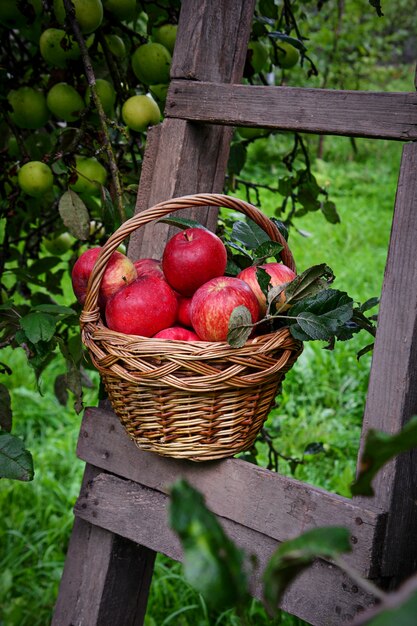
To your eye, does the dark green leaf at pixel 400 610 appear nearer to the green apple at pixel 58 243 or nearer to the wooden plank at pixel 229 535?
the wooden plank at pixel 229 535

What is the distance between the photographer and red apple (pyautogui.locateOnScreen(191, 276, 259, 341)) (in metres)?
1.08

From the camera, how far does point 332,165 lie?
7.10 metres

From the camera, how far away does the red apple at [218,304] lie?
108 cm

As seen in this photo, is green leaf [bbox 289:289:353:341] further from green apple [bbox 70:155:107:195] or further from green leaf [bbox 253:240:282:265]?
green apple [bbox 70:155:107:195]

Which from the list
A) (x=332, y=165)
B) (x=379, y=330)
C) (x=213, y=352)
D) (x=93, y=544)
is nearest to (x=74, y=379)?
(x=93, y=544)

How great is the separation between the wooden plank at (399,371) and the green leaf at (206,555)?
70cm

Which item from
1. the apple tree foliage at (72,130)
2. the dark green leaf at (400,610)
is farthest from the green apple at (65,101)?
the dark green leaf at (400,610)

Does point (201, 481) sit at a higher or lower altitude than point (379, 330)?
lower

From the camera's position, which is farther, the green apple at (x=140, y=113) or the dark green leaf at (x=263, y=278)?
the green apple at (x=140, y=113)

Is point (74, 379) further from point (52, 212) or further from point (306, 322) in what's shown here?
point (52, 212)

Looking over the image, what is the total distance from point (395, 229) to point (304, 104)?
28 centimetres

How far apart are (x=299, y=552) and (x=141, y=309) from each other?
745mm

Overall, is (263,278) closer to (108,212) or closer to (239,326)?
(239,326)

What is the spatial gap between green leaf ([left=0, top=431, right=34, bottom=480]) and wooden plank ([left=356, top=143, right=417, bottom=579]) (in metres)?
0.53
